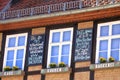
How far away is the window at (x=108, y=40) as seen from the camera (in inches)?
773

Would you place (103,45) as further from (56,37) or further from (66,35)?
(56,37)

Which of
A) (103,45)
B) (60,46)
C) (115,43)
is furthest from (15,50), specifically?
(115,43)

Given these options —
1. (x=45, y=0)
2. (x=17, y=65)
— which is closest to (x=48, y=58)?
(x=17, y=65)

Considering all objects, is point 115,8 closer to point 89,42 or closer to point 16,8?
point 89,42

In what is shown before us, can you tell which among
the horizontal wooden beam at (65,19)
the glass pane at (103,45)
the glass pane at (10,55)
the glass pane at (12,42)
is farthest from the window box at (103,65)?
the glass pane at (12,42)

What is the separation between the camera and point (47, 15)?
21.1m

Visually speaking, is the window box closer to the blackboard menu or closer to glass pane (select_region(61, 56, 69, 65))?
the blackboard menu

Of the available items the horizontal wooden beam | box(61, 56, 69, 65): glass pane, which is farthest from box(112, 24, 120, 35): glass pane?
box(61, 56, 69, 65): glass pane

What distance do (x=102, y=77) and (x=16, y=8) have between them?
5737 millimetres

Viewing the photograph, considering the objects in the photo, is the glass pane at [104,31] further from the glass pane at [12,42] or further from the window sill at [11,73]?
the glass pane at [12,42]

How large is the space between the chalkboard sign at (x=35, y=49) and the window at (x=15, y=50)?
14.1 inches

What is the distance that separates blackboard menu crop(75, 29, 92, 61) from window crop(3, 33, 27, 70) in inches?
100

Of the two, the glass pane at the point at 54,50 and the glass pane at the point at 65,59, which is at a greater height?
the glass pane at the point at 54,50

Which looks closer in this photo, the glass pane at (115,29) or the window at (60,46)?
the glass pane at (115,29)
